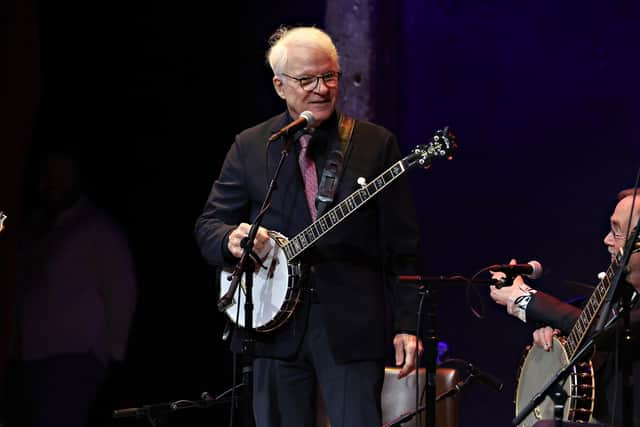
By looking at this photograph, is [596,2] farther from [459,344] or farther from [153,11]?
[153,11]

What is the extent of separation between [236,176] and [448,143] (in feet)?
2.95

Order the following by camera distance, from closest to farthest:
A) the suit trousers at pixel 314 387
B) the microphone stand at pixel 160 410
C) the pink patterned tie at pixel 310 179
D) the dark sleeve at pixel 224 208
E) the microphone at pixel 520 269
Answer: the microphone at pixel 520 269 < the suit trousers at pixel 314 387 < the pink patterned tie at pixel 310 179 < the dark sleeve at pixel 224 208 < the microphone stand at pixel 160 410

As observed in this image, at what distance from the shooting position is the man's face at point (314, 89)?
4.08 meters

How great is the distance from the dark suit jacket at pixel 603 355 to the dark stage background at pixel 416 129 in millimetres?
1113

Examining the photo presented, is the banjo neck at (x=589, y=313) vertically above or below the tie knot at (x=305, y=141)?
below

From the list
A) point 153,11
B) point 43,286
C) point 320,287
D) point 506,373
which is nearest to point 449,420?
point 506,373

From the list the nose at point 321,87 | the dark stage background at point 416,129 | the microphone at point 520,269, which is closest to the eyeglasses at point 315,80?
the nose at point 321,87

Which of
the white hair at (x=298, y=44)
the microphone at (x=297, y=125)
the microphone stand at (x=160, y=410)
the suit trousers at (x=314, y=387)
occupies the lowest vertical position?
the microphone stand at (x=160, y=410)

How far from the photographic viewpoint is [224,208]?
4215 millimetres

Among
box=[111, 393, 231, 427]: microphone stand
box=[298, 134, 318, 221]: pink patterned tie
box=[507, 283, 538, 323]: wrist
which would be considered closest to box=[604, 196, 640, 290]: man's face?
box=[507, 283, 538, 323]: wrist

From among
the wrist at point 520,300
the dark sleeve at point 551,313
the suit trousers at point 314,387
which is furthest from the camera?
the wrist at point 520,300

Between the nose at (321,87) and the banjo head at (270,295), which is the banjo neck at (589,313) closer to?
the banjo head at (270,295)

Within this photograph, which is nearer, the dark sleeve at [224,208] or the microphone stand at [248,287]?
the microphone stand at [248,287]

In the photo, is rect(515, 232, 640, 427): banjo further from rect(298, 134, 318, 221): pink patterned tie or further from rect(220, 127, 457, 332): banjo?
rect(298, 134, 318, 221): pink patterned tie
